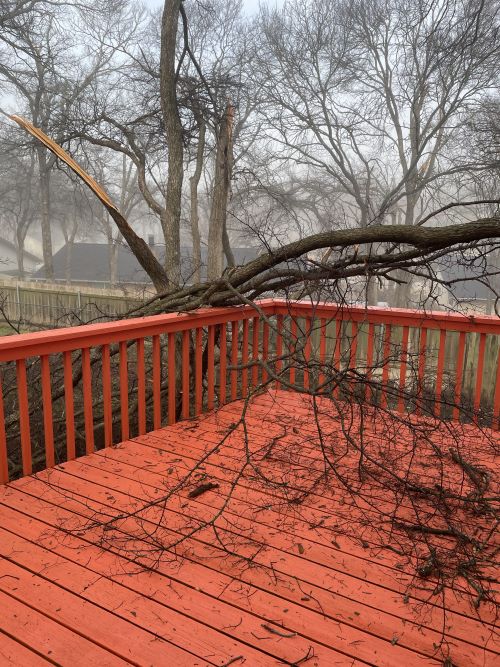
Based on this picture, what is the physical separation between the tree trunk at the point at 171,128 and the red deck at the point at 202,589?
4291mm

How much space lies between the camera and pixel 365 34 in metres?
16.4

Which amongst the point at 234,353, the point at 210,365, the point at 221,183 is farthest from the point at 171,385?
the point at 221,183

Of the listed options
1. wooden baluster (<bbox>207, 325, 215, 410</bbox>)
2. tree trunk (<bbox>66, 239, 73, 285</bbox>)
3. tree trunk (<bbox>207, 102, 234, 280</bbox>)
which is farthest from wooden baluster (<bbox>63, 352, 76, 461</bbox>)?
tree trunk (<bbox>66, 239, 73, 285</bbox>)

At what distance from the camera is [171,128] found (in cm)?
682

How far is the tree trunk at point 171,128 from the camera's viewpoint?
6684 mm

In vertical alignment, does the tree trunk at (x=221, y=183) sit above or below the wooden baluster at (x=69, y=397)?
above

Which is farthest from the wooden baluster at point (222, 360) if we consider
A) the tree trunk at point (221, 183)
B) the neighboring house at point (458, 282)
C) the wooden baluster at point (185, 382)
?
the tree trunk at point (221, 183)

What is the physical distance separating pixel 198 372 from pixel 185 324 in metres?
0.46

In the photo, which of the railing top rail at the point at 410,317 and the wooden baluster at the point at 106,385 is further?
the railing top rail at the point at 410,317

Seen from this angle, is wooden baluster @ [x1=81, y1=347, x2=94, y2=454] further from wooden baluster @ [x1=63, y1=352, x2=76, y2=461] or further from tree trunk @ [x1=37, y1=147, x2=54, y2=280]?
tree trunk @ [x1=37, y1=147, x2=54, y2=280]

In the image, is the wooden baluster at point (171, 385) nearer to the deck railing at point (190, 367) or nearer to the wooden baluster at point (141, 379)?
the deck railing at point (190, 367)

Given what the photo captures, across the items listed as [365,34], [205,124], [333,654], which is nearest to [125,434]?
[333,654]

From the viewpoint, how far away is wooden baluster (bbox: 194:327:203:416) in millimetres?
3849

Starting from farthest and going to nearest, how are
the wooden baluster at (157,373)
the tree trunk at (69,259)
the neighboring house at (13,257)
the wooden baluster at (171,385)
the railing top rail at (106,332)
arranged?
the neighboring house at (13,257) < the tree trunk at (69,259) < the wooden baluster at (171,385) < the wooden baluster at (157,373) < the railing top rail at (106,332)
